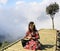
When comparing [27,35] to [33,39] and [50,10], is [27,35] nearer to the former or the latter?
[33,39]

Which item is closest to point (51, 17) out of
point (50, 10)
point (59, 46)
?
point (50, 10)

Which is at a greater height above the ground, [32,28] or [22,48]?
[32,28]

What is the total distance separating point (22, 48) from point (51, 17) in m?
31.2

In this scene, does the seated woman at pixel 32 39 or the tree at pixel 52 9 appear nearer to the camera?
the seated woman at pixel 32 39

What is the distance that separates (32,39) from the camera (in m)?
16.5

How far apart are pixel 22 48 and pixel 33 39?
36.2 inches

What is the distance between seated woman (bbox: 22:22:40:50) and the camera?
16.1 metres

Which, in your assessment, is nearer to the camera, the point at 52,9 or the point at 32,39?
the point at 32,39

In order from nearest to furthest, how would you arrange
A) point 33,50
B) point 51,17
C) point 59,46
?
point 33,50 → point 59,46 → point 51,17

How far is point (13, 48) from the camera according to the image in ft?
55.0

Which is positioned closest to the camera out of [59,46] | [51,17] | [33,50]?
[33,50]

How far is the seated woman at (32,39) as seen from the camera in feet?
52.9

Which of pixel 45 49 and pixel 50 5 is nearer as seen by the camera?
pixel 45 49

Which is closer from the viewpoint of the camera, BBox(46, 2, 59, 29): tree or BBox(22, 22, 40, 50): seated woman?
BBox(22, 22, 40, 50): seated woman
